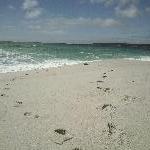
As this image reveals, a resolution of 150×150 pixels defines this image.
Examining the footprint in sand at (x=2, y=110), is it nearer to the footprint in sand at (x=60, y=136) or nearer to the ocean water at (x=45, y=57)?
the footprint in sand at (x=60, y=136)

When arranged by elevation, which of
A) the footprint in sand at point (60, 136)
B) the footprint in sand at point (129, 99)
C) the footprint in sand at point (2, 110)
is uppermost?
the footprint in sand at point (129, 99)

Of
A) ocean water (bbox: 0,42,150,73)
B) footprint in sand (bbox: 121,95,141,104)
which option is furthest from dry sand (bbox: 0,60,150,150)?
ocean water (bbox: 0,42,150,73)

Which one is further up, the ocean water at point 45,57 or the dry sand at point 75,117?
the ocean water at point 45,57

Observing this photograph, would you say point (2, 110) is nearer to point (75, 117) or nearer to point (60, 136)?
point (75, 117)

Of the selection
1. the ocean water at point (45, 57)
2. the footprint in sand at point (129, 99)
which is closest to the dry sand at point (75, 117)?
the footprint in sand at point (129, 99)

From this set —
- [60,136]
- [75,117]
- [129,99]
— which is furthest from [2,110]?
[129,99]

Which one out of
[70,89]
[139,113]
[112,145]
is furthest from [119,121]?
[70,89]

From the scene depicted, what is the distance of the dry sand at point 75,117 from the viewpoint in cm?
439

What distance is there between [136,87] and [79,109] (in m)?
2.95

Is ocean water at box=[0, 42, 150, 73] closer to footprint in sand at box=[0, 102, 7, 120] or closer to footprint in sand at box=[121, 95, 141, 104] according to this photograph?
footprint in sand at box=[0, 102, 7, 120]

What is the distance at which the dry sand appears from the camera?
439 cm

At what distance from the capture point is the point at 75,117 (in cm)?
555

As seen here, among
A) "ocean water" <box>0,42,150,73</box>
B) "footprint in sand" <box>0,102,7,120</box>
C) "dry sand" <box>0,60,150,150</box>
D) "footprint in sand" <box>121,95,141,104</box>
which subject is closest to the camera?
"dry sand" <box>0,60,150,150</box>

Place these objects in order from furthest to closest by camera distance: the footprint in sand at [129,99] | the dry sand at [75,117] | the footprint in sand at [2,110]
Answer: the footprint in sand at [129,99] → the footprint in sand at [2,110] → the dry sand at [75,117]
